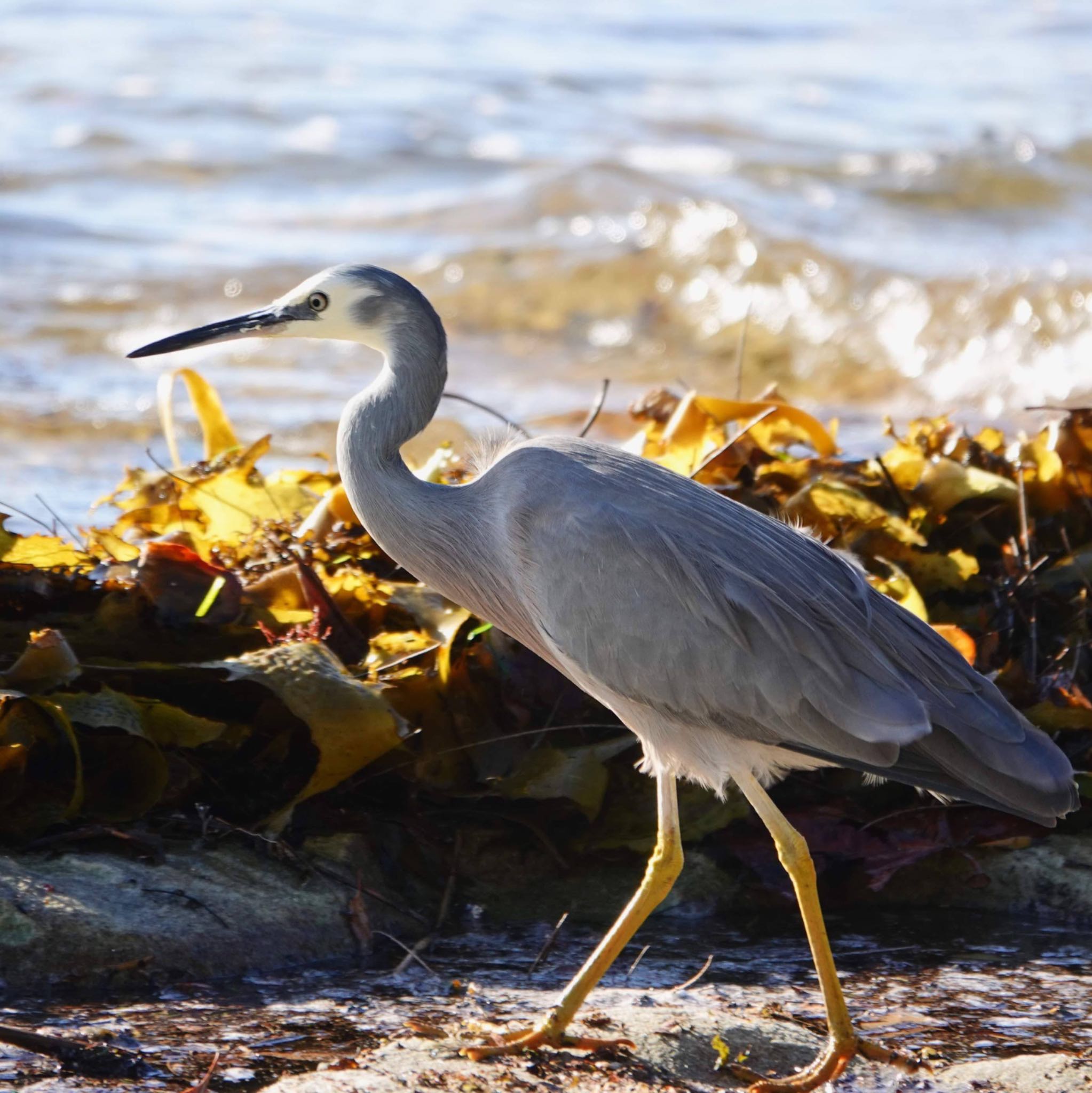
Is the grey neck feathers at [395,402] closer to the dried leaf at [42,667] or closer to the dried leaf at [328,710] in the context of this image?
the dried leaf at [328,710]

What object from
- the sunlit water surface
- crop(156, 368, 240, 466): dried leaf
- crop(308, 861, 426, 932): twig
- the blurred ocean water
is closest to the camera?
the sunlit water surface

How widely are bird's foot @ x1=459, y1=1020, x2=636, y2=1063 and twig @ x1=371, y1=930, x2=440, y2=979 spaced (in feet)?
0.98

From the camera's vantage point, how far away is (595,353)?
35.6 feet

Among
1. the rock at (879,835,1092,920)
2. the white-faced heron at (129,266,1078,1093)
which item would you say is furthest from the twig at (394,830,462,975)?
the rock at (879,835,1092,920)

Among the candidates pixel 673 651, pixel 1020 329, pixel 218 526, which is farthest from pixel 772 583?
pixel 1020 329

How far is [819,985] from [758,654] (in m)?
0.75

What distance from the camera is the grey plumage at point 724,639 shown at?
326 cm

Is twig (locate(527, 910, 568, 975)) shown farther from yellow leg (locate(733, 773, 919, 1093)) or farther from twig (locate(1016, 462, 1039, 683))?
twig (locate(1016, 462, 1039, 683))

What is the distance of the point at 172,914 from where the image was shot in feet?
11.1

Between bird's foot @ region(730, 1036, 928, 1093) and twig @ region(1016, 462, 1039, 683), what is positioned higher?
twig @ region(1016, 462, 1039, 683)

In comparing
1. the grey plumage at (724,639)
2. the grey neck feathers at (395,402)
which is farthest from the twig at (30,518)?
the grey plumage at (724,639)

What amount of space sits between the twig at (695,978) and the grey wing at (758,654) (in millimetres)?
490

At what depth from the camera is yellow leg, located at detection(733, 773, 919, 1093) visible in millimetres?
3107

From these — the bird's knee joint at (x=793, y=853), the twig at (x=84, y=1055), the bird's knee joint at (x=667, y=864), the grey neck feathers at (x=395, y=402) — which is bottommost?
the twig at (x=84, y=1055)
